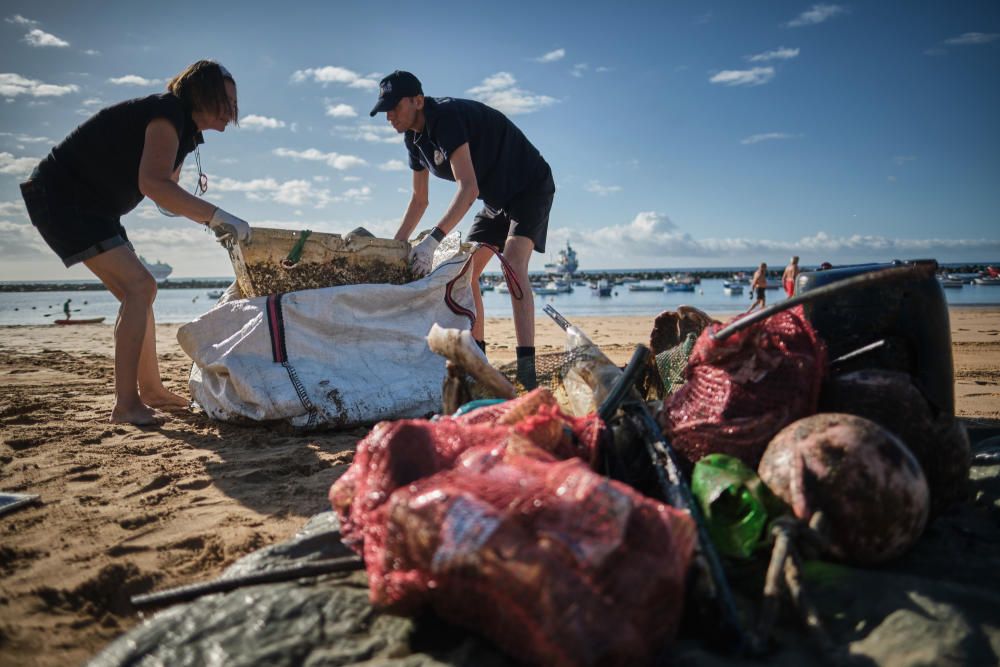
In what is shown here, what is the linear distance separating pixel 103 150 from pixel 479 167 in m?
2.54

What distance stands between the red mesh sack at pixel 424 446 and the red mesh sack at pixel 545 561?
0.56ft

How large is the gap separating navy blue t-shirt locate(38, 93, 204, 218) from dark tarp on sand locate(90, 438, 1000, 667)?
11.1ft

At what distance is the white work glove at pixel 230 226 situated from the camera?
3.80 meters

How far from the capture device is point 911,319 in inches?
92.4

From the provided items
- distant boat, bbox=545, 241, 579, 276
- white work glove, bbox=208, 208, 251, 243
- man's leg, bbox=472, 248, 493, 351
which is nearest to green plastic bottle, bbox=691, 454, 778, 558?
man's leg, bbox=472, 248, 493, 351

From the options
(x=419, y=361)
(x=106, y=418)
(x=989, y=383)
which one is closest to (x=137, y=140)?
(x=106, y=418)

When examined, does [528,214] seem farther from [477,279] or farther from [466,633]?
[466,633]

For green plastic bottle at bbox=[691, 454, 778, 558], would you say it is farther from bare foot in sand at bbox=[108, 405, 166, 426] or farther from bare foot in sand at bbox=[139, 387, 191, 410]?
bare foot in sand at bbox=[139, 387, 191, 410]

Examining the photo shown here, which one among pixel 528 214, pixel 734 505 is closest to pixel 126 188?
pixel 528 214

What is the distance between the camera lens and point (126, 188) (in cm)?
392

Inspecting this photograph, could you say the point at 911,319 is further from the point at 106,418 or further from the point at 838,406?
the point at 106,418

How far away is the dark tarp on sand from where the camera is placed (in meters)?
1.32

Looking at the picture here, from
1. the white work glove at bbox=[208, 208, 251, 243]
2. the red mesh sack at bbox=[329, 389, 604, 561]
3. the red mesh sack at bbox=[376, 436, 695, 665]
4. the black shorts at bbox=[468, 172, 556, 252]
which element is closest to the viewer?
the red mesh sack at bbox=[376, 436, 695, 665]

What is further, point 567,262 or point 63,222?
point 567,262
